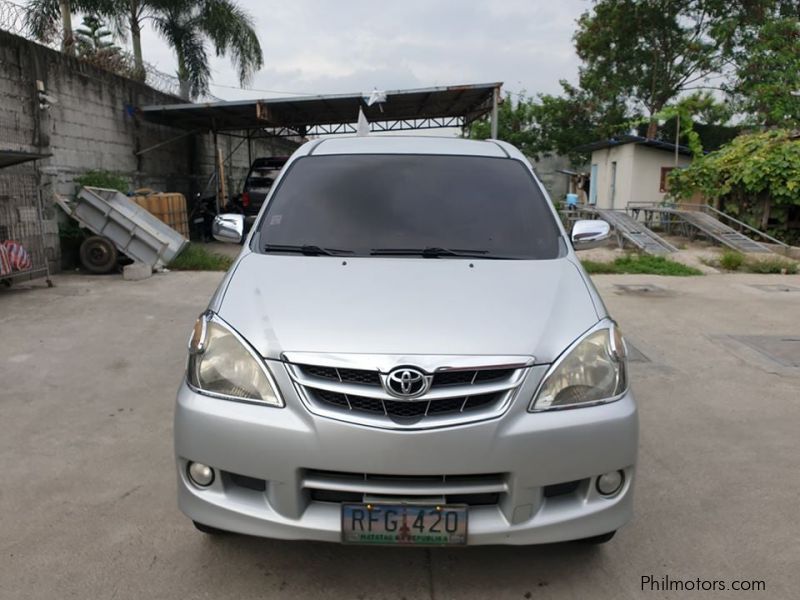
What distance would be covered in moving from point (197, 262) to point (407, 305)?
362 inches

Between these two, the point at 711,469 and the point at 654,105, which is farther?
the point at 654,105

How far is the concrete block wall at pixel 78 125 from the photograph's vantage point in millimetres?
9531

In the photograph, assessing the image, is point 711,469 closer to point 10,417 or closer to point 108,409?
point 108,409

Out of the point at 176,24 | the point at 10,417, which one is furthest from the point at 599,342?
the point at 176,24

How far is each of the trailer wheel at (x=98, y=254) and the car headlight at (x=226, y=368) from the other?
8.62 m

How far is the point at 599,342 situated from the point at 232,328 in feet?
4.60

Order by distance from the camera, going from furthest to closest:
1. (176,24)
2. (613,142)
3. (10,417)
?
(613,142) → (176,24) → (10,417)

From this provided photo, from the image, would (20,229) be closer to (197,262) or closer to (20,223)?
(20,223)

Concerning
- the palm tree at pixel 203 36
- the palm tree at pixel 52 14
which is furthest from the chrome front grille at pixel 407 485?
the palm tree at pixel 203 36

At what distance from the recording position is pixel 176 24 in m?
19.0

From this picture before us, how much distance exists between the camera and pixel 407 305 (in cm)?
239

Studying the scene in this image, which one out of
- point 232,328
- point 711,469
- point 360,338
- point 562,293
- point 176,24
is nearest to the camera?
point 360,338

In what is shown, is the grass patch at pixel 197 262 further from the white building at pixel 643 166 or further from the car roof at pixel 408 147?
the white building at pixel 643 166

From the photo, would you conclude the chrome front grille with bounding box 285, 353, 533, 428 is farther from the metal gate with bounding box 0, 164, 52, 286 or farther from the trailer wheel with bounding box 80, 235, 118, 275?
the trailer wheel with bounding box 80, 235, 118, 275
